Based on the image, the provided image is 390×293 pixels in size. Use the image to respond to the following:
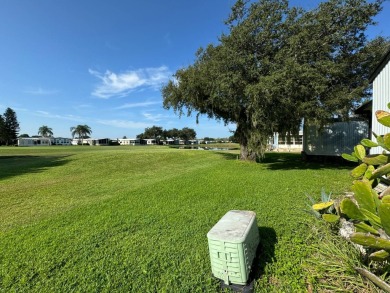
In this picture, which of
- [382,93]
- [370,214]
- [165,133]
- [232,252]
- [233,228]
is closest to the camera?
[370,214]

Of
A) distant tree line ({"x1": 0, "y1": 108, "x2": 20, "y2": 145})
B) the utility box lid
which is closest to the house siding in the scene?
the utility box lid

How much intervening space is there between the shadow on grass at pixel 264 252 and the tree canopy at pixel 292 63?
7.19m

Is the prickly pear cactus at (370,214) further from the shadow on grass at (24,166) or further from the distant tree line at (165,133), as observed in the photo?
the distant tree line at (165,133)

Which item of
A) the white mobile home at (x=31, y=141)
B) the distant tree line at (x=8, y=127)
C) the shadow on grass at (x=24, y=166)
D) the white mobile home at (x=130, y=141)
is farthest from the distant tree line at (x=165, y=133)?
the shadow on grass at (x=24, y=166)

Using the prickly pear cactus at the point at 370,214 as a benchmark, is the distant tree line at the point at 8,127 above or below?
above

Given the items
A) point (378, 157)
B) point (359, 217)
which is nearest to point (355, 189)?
point (359, 217)

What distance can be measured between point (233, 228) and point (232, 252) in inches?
12.5

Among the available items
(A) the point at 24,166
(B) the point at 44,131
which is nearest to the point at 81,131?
(B) the point at 44,131

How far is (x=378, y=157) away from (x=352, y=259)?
48.4 inches

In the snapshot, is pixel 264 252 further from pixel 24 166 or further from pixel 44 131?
pixel 44 131

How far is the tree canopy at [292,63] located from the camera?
389 inches

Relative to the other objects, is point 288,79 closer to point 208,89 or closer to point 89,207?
point 208,89

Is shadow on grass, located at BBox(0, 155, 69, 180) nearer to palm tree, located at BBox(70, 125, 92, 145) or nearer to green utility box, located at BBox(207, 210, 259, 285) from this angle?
green utility box, located at BBox(207, 210, 259, 285)

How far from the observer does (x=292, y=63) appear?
971 centimetres
